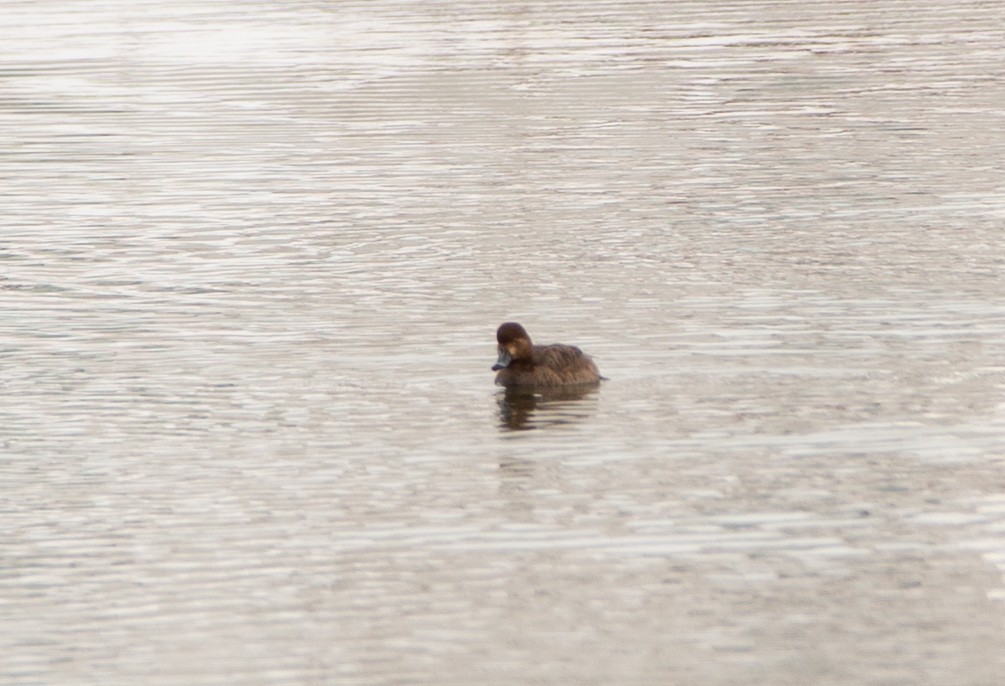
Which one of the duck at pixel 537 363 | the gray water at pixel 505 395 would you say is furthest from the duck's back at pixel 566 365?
the gray water at pixel 505 395

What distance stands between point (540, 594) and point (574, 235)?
38.6 feet

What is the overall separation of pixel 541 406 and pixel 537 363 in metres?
0.35

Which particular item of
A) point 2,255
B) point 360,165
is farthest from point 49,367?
point 360,165

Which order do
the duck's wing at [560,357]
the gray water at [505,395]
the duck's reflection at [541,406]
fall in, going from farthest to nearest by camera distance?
the duck's wing at [560,357] → the duck's reflection at [541,406] → the gray water at [505,395]

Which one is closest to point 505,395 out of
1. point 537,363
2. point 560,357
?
point 537,363

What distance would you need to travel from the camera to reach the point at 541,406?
15719 mm

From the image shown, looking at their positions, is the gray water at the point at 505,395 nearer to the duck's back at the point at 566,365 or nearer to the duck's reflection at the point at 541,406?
the duck's reflection at the point at 541,406

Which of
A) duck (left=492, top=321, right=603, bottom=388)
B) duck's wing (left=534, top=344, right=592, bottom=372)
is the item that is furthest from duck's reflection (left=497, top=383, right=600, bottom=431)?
duck's wing (left=534, top=344, right=592, bottom=372)

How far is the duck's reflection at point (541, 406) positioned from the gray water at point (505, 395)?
0.06m

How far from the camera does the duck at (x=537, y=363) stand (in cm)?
1572

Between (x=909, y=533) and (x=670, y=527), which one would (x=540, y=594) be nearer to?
(x=670, y=527)

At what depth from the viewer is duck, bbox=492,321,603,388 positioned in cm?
1572

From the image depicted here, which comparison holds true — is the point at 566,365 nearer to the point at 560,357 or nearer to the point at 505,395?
the point at 560,357

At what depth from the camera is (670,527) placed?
12.3m
